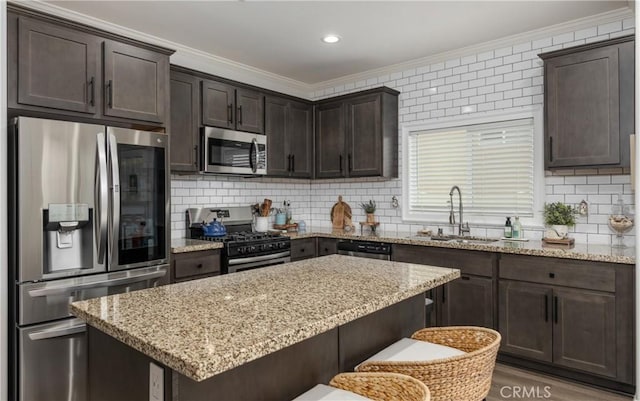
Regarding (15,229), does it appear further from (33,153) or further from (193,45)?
(193,45)

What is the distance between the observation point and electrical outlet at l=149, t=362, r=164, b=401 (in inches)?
47.4

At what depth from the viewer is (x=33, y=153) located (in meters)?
2.40

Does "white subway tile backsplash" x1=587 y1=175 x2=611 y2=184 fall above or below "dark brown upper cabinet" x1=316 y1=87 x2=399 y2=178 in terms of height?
below

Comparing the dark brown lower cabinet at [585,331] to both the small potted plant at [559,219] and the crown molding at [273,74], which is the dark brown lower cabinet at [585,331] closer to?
the small potted plant at [559,219]

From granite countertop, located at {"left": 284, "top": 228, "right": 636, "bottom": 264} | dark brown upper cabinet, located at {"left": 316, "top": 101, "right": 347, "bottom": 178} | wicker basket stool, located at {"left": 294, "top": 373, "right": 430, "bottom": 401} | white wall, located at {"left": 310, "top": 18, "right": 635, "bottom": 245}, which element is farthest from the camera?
dark brown upper cabinet, located at {"left": 316, "top": 101, "right": 347, "bottom": 178}

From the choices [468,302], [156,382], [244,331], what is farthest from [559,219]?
[156,382]

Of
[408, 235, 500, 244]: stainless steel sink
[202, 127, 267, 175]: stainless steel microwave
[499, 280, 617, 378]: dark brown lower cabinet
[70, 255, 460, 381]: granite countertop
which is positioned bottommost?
[499, 280, 617, 378]: dark brown lower cabinet

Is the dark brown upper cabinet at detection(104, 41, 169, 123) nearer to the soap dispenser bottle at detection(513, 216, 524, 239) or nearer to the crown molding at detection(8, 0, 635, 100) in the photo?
the crown molding at detection(8, 0, 635, 100)

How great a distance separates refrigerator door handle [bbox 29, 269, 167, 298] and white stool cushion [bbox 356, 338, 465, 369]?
72.1 inches

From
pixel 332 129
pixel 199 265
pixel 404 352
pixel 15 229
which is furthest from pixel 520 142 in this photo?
pixel 15 229

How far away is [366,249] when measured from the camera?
3.96 metres

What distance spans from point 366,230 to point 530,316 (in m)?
1.95

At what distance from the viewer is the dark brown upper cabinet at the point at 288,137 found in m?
4.42

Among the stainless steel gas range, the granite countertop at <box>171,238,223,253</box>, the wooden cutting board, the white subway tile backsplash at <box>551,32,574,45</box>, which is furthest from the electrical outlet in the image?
the white subway tile backsplash at <box>551,32,574,45</box>
